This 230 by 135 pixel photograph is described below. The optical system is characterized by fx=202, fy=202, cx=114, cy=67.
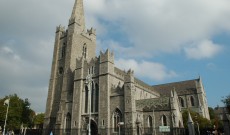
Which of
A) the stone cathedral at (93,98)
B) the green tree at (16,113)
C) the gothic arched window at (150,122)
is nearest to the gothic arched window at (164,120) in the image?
the stone cathedral at (93,98)

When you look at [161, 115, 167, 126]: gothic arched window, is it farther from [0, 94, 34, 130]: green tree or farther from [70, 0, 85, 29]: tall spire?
[0, 94, 34, 130]: green tree

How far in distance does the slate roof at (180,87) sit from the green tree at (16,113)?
42.0m

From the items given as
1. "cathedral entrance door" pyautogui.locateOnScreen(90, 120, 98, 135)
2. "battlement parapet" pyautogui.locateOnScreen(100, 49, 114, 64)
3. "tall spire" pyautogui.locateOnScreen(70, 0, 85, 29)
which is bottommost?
"cathedral entrance door" pyautogui.locateOnScreen(90, 120, 98, 135)

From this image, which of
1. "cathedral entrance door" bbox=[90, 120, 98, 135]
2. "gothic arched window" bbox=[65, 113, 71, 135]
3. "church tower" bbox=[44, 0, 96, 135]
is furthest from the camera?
"church tower" bbox=[44, 0, 96, 135]

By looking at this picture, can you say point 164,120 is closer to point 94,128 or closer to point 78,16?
point 94,128

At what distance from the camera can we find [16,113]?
54156mm

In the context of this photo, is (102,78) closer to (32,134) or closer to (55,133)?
(55,133)

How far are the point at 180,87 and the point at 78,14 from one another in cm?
3891

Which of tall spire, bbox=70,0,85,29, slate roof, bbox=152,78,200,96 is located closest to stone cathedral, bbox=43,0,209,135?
tall spire, bbox=70,0,85,29

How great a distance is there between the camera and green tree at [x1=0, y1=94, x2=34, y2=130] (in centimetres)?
A: 5241

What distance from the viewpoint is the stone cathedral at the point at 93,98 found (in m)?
36.4

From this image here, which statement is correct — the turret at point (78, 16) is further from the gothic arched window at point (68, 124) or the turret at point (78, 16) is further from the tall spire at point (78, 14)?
the gothic arched window at point (68, 124)

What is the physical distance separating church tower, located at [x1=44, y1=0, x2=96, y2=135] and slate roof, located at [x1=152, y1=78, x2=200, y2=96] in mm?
27101

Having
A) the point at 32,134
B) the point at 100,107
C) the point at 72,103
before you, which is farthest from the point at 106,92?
the point at 32,134
